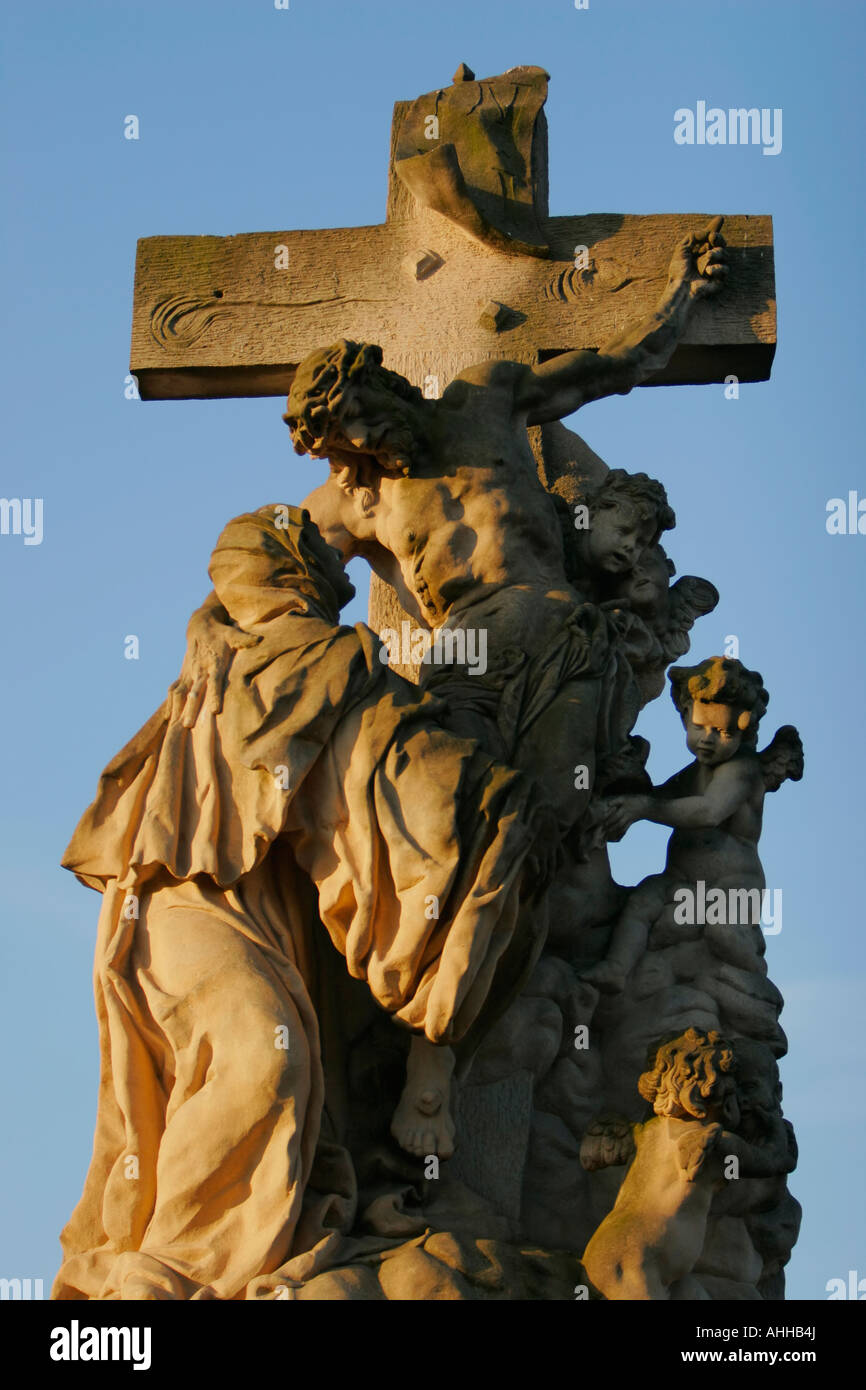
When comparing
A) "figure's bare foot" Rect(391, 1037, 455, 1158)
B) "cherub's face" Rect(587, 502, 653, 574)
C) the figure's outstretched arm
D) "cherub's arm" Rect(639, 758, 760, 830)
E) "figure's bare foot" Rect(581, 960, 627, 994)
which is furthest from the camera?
the figure's outstretched arm

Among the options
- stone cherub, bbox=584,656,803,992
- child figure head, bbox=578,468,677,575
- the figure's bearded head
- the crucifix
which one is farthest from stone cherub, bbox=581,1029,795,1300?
the crucifix

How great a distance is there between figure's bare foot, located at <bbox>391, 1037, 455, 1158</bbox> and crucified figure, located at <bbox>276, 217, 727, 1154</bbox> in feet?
2.95

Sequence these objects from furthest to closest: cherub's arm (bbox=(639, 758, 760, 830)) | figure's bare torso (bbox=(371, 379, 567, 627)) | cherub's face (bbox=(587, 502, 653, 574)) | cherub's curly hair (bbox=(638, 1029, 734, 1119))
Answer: cherub's face (bbox=(587, 502, 653, 574))
figure's bare torso (bbox=(371, 379, 567, 627))
cherub's arm (bbox=(639, 758, 760, 830))
cherub's curly hair (bbox=(638, 1029, 734, 1119))

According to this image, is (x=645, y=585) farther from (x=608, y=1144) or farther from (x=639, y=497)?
(x=608, y=1144)

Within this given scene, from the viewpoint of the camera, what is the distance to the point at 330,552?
9.12 m

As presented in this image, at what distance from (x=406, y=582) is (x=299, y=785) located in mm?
1418

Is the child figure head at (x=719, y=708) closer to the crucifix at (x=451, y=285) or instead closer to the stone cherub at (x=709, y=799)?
the stone cherub at (x=709, y=799)

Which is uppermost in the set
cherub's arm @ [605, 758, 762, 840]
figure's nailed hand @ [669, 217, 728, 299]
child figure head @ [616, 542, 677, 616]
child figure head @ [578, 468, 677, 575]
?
figure's nailed hand @ [669, 217, 728, 299]

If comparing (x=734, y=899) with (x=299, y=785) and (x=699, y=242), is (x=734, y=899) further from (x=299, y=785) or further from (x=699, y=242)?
(x=699, y=242)

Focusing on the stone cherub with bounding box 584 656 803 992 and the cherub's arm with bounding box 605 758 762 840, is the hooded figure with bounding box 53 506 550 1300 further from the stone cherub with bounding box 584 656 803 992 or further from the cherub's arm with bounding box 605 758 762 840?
the stone cherub with bounding box 584 656 803 992

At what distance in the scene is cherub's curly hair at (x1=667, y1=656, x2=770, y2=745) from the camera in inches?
368

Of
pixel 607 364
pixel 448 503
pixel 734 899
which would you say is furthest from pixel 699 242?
pixel 734 899

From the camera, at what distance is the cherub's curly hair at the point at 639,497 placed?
382 inches

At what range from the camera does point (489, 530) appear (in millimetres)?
9477
